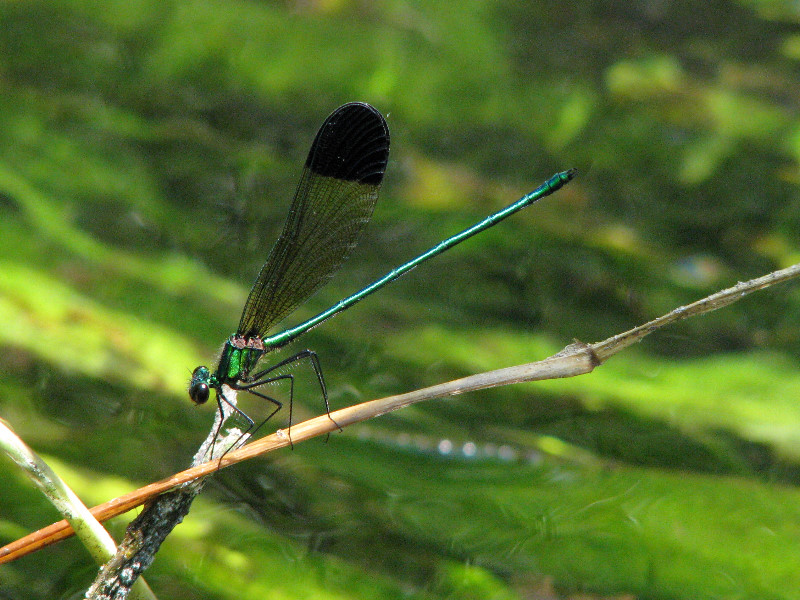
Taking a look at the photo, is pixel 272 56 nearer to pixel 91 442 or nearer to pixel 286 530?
pixel 91 442

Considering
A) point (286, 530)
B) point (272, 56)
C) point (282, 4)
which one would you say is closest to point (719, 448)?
point (286, 530)

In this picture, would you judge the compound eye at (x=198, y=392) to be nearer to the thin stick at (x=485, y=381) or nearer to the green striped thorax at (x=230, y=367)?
the green striped thorax at (x=230, y=367)

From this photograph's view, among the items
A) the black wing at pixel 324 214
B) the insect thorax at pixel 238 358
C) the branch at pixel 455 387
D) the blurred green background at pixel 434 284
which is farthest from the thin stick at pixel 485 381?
the black wing at pixel 324 214

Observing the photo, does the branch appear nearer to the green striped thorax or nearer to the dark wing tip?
the green striped thorax

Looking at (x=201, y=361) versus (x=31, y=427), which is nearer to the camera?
(x=31, y=427)

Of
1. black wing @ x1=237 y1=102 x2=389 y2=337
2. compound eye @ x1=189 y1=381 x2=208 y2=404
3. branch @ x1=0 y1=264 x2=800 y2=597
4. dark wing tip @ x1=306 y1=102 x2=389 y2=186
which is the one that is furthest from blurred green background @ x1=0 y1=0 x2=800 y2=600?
dark wing tip @ x1=306 y1=102 x2=389 y2=186

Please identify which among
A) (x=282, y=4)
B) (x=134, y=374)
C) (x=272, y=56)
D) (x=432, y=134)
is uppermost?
(x=282, y=4)
